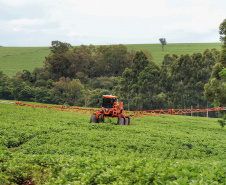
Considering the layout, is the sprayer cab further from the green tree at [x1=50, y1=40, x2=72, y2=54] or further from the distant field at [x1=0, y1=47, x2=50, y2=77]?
the distant field at [x1=0, y1=47, x2=50, y2=77]

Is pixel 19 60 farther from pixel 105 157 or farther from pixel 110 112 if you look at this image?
pixel 105 157

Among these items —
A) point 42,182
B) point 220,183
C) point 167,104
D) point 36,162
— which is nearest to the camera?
point 220,183

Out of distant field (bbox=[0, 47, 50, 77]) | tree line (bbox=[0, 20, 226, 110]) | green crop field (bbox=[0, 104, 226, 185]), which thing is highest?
distant field (bbox=[0, 47, 50, 77])

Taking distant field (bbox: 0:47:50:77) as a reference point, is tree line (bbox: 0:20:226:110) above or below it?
below

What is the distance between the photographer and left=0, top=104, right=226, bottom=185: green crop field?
23.8 feet

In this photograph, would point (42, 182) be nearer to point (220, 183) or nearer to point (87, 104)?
point (220, 183)

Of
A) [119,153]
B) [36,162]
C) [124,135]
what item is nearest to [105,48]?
[124,135]

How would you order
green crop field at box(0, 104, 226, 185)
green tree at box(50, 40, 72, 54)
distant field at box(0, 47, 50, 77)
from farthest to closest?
distant field at box(0, 47, 50, 77), green tree at box(50, 40, 72, 54), green crop field at box(0, 104, 226, 185)

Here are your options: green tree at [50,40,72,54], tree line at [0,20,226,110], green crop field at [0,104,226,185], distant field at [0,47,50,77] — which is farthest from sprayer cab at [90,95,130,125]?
distant field at [0,47,50,77]

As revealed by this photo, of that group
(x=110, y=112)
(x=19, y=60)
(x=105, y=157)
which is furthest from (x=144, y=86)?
(x=19, y=60)

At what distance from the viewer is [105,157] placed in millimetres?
11023

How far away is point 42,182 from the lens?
816 cm

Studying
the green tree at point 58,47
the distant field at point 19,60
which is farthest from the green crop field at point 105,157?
the distant field at point 19,60

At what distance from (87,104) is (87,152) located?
44511mm
